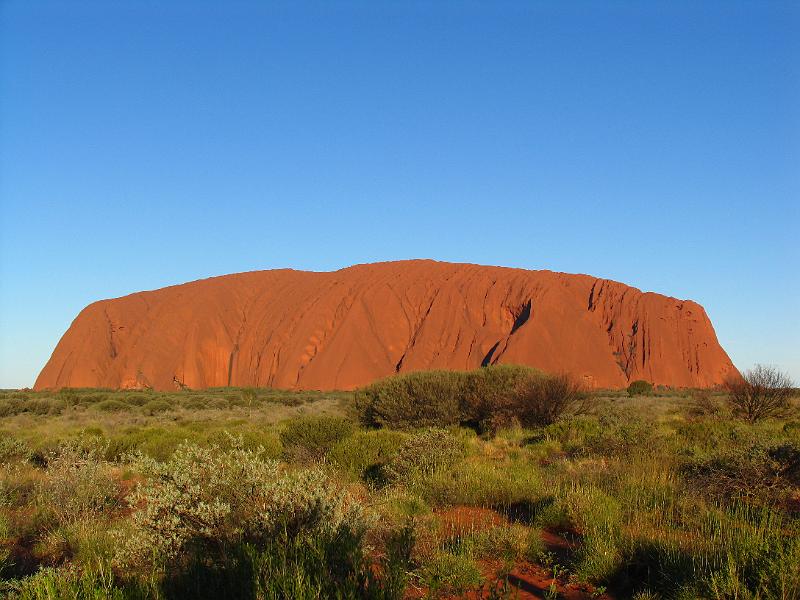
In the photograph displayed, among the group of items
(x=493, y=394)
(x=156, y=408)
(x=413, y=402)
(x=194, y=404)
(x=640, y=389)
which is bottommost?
(x=194, y=404)

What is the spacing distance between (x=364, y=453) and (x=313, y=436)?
2373 mm

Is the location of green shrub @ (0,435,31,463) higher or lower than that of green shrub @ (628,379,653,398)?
higher

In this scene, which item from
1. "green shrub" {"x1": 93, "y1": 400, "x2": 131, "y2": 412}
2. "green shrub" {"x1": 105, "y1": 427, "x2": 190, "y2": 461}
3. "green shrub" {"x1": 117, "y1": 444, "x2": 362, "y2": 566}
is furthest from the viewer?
"green shrub" {"x1": 93, "y1": 400, "x2": 131, "y2": 412}

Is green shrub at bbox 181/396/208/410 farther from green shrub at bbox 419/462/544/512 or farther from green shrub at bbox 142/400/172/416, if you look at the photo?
green shrub at bbox 419/462/544/512

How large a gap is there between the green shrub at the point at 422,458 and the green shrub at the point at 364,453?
317mm

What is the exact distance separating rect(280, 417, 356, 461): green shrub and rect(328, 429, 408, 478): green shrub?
1025 millimetres

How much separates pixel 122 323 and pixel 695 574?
73.6 m

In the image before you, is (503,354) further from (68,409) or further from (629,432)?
(629,432)

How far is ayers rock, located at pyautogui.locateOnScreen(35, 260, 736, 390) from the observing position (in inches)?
2258

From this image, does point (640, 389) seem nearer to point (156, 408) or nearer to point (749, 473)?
point (156, 408)

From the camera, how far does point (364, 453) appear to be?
35.4 feet

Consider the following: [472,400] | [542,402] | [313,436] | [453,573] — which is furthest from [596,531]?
[472,400]

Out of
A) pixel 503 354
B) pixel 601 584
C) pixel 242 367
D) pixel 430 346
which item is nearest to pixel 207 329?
pixel 242 367

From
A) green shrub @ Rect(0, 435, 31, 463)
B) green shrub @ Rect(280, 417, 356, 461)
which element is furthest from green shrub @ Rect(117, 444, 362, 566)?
green shrub @ Rect(0, 435, 31, 463)
